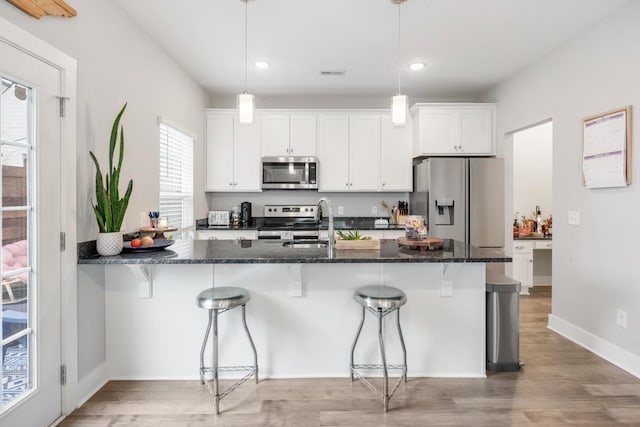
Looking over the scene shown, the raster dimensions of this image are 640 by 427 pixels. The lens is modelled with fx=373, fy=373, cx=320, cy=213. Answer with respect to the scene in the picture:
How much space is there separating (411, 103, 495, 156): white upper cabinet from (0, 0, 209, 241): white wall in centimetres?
286

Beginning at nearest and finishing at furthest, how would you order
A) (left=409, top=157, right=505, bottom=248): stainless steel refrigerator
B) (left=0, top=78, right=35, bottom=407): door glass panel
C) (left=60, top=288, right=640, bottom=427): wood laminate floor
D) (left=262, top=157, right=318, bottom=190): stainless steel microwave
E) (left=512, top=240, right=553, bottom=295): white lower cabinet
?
1. (left=0, top=78, right=35, bottom=407): door glass panel
2. (left=60, top=288, right=640, bottom=427): wood laminate floor
3. (left=409, top=157, right=505, bottom=248): stainless steel refrigerator
4. (left=262, top=157, right=318, bottom=190): stainless steel microwave
5. (left=512, top=240, right=553, bottom=295): white lower cabinet

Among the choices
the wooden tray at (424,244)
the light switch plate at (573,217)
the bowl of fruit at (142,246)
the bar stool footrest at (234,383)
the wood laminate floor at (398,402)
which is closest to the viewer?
the wood laminate floor at (398,402)

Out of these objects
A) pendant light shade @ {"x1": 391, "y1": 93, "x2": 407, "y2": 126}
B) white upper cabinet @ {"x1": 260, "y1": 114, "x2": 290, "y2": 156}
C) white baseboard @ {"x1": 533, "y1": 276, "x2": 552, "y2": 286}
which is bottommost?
white baseboard @ {"x1": 533, "y1": 276, "x2": 552, "y2": 286}

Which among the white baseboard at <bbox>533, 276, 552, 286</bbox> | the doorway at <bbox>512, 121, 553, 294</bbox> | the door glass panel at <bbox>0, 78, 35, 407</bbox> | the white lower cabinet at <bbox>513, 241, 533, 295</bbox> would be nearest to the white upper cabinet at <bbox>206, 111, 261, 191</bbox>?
the door glass panel at <bbox>0, 78, 35, 407</bbox>

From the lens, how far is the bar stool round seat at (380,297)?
2.19 metres

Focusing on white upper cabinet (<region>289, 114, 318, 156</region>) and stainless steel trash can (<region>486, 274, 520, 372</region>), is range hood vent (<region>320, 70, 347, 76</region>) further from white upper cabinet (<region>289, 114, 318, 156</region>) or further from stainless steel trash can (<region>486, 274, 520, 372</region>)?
stainless steel trash can (<region>486, 274, 520, 372</region>)

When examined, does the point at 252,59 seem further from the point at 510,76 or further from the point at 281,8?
the point at 510,76

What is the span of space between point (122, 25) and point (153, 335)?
226cm

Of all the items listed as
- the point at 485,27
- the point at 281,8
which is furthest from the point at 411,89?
the point at 281,8

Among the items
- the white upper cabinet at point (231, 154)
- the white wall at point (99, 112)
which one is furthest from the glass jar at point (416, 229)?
the white upper cabinet at point (231, 154)

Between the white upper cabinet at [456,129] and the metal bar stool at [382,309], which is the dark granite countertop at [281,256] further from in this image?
the white upper cabinet at [456,129]

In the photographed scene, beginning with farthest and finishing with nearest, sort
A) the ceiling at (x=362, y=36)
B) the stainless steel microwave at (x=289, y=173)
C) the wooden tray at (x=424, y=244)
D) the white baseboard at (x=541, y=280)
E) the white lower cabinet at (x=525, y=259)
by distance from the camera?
the white baseboard at (x=541, y=280)
the white lower cabinet at (x=525, y=259)
the stainless steel microwave at (x=289, y=173)
the ceiling at (x=362, y=36)
the wooden tray at (x=424, y=244)

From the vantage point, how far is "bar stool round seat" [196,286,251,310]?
2.15 metres

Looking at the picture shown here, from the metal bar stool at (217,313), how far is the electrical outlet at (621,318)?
2.72 metres
